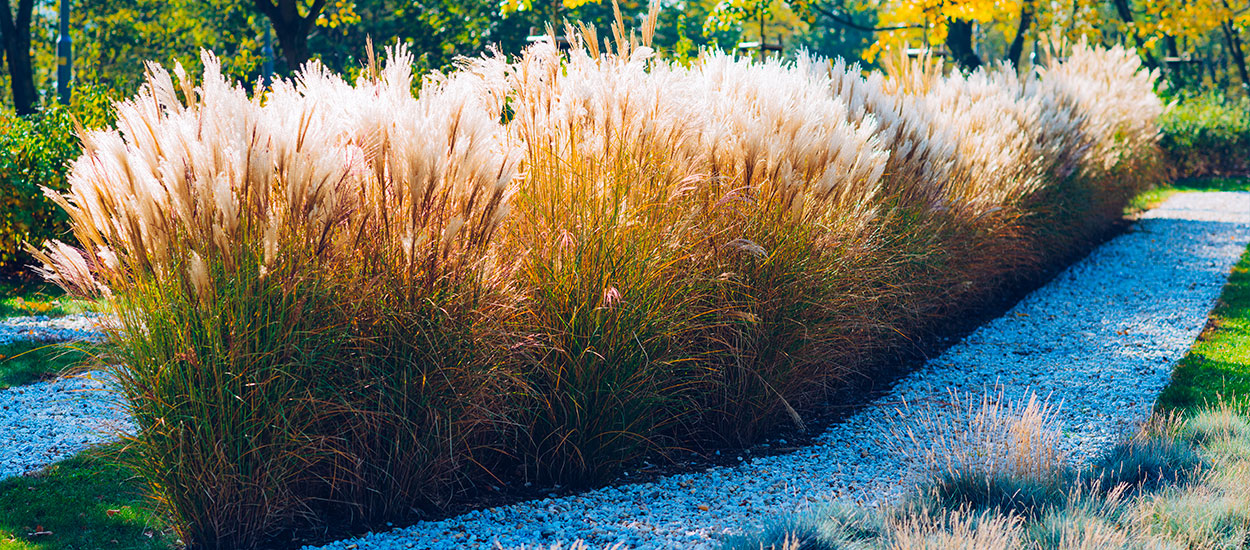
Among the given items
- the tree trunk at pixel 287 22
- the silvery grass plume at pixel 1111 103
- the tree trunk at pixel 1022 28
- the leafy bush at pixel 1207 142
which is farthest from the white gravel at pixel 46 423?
the leafy bush at pixel 1207 142

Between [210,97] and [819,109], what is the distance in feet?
9.96

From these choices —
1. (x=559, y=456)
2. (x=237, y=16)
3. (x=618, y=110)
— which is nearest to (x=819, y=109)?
(x=618, y=110)

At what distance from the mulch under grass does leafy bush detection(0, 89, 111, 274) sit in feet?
13.8

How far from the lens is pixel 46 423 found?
459cm

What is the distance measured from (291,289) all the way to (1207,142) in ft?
60.4

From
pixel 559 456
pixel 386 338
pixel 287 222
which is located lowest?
pixel 559 456

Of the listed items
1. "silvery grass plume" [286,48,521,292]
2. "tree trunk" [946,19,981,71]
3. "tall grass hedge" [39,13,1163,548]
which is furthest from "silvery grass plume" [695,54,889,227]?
"tree trunk" [946,19,981,71]

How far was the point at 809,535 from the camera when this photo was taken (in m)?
3.04

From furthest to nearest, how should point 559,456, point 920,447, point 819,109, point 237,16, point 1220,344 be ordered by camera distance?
point 237,16 → point 1220,344 → point 819,109 → point 920,447 → point 559,456

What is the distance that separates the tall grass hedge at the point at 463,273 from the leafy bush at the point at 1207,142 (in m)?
14.1

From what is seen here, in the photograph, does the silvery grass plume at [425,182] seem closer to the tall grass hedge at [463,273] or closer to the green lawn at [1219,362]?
the tall grass hedge at [463,273]

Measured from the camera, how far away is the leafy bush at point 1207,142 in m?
16.9

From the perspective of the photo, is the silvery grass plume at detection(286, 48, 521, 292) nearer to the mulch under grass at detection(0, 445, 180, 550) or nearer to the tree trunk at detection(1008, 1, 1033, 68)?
the mulch under grass at detection(0, 445, 180, 550)

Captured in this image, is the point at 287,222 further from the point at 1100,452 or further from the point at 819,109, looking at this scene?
the point at 1100,452
